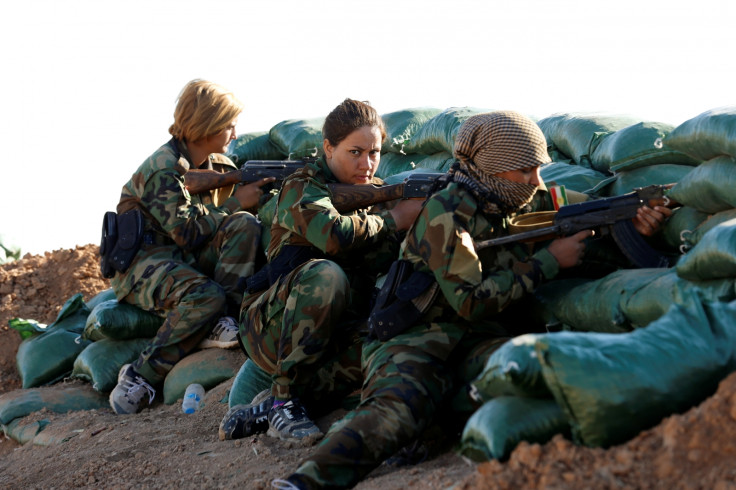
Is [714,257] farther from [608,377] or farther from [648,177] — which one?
[648,177]

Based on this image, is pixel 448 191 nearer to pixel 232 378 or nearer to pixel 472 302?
pixel 472 302

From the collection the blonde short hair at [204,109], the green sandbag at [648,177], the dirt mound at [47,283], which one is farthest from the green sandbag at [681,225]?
the dirt mound at [47,283]

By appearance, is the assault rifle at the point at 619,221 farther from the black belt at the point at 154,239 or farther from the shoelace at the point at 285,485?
the black belt at the point at 154,239

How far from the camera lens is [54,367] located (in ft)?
18.8

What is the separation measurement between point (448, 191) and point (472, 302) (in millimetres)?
423

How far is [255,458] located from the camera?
3213 mm

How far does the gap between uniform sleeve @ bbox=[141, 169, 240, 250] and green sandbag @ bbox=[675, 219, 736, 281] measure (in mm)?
3021

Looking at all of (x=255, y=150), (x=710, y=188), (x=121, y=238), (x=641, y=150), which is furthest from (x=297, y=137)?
(x=710, y=188)

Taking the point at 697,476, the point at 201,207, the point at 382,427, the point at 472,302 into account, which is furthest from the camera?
the point at 201,207

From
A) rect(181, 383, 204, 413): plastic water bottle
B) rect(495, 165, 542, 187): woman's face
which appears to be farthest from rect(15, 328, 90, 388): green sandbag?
rect(495, 165, 542, 187): woman's face

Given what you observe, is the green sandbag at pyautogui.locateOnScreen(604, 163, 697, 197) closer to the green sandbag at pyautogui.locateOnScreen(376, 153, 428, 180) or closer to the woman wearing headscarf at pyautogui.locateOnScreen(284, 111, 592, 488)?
the woman wearing headscarf at pyautogui.locateOnScreen(284, 111, 592, 488)

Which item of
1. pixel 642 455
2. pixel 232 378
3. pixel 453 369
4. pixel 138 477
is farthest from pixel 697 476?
pixel 232 378

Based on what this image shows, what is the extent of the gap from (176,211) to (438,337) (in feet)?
7.86

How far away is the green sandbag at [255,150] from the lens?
7.24 metres
